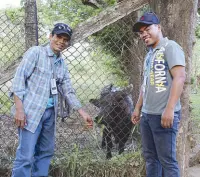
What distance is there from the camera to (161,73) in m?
2.95

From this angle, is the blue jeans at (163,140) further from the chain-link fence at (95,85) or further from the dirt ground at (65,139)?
the dirt ground at (65,139)

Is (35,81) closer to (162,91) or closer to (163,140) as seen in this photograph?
(162,91)

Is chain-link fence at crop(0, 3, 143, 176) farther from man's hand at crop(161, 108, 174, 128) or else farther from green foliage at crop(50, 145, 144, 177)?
man's hand at crop(161, 108, 174, 128)

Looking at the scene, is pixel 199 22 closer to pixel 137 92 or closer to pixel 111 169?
pixel 137 92

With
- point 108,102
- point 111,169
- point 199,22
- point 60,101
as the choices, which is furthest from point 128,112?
point 199,22

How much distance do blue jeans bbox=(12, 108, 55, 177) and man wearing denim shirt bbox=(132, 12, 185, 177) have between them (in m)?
0.94

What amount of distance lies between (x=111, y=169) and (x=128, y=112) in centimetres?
82

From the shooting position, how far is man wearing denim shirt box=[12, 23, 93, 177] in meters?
3.05

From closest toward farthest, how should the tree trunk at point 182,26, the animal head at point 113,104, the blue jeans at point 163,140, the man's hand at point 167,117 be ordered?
the man's hand at point 167,117
the blue jeans at point 163,140
the tree trunk at point 182,26
the animal head at point 113,104

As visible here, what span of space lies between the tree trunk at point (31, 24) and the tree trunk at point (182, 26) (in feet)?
4.11

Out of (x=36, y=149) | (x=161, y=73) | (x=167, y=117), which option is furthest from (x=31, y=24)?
(x=167, y=117)

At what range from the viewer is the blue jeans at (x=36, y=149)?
3.12 m

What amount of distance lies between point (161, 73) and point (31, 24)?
1.44 meters

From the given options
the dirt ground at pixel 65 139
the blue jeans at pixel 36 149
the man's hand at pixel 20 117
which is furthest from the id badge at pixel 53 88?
the dirt ground at pixel 65 139
